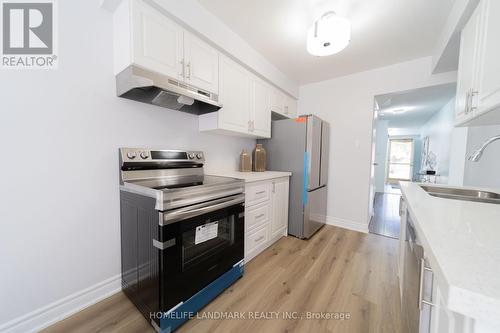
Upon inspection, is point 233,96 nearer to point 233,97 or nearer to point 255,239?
point 233,97

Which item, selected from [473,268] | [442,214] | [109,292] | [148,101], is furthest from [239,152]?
[473,268]

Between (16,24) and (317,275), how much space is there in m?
→ 2.77

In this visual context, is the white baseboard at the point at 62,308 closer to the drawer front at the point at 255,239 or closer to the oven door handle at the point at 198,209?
the oven door handle at the point at 198,209

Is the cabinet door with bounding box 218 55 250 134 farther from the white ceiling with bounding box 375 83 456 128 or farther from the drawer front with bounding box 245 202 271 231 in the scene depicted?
the white ceiling with bounding box 375 83 456 128

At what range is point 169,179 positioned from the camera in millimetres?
1604

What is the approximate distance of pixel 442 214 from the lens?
2.46 ft

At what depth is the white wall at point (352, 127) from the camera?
264 cm

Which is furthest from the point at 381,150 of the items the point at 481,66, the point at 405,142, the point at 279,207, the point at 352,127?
the point at 481,66

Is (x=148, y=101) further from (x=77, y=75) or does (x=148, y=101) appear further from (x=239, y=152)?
(x=239, y=152)

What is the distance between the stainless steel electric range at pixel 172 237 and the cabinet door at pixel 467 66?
162cm

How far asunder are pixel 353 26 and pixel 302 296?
2.48 m

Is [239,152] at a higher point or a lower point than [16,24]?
lower

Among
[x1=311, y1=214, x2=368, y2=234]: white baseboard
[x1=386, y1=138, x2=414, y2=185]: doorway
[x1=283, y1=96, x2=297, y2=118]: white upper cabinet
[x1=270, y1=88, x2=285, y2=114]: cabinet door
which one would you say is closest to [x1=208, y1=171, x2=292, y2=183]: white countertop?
[x1=311, y1=214, x2=368, y2=234]: white baseboard

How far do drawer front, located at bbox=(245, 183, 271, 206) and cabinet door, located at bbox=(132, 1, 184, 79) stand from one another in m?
1.15
